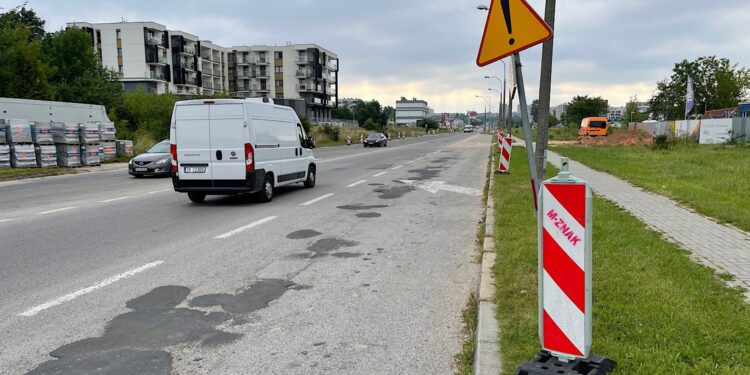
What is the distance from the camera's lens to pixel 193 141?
11.2 metres

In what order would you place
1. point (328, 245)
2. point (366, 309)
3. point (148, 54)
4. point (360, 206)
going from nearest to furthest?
point (366, 309) → point (328, 245) → point (360, 206) → point (148, 54)

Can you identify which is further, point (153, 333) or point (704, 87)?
point (704, 87)

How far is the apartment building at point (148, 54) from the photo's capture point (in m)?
82.4

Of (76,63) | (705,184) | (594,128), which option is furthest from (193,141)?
(76,63)

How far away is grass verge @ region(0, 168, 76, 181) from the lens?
19866 mm

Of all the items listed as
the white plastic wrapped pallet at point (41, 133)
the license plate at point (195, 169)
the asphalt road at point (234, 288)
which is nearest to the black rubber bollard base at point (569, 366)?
the asphalt road at point (234, 288)

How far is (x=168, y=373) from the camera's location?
3508 millimetres

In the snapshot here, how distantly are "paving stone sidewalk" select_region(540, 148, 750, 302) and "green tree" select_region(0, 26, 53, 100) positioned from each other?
40313mm

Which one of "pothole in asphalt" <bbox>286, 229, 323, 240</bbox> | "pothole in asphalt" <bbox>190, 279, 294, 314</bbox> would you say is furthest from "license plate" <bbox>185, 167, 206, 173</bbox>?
"pothole in asphalt" <bbox>190, 279, 294, 314</bbox>

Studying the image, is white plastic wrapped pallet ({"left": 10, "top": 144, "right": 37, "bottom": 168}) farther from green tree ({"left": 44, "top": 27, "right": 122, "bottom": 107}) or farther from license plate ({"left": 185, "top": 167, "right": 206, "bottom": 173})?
green tree ({"left": 44, "top": 27, "right": 122, "bottom": 107})

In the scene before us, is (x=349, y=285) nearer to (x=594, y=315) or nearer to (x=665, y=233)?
(x=594, y=315)

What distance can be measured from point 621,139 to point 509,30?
47053mm

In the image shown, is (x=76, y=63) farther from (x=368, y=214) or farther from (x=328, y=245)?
(x=328, y=245)

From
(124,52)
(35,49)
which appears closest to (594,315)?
(35,49)
